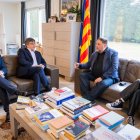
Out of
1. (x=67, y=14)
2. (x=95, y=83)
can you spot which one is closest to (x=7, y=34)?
(x=67, y=14)

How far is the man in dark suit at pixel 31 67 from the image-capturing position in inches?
115

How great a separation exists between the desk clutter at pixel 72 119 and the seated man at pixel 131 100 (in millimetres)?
718

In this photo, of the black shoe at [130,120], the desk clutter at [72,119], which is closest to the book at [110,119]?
the desk clutter at [72,119]

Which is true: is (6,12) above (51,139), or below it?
above

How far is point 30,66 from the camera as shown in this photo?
9.83ft

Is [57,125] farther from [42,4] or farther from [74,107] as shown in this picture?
[42,4]

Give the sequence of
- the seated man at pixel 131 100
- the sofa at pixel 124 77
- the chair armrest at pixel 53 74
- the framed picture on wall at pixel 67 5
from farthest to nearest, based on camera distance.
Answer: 1. the framed picture on wall at pixel 67 5
2. the chair armrest at pixel 53 74
3. the sofa at pixel 124 77
4. the seated man at pixel 131 100

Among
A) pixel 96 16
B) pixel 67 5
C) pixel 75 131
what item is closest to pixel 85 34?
pixel 96 16

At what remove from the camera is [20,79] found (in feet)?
9.70

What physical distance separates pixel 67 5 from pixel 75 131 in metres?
3.98

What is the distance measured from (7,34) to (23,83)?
17.4ft

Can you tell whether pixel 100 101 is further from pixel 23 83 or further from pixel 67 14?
pixel 67 14

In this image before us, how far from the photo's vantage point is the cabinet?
4004 millimetres

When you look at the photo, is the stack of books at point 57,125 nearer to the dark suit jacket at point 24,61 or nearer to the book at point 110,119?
the book at point 110,119
